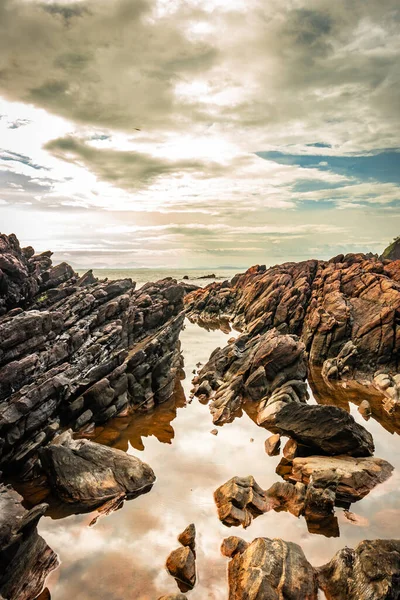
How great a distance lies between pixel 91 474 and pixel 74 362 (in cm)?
1200

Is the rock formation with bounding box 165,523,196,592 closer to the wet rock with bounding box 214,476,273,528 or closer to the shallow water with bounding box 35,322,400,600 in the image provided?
the shallow water with bounding box 35,322,400,600

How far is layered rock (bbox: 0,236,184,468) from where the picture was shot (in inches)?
906

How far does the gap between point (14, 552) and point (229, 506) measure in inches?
392

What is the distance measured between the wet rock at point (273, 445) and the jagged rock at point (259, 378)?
→ 4.31m

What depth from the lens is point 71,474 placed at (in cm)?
1872

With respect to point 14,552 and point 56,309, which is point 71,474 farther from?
point 56,309

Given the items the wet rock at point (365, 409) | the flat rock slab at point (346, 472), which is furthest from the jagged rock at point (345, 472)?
the wet rock at point (365, 409)

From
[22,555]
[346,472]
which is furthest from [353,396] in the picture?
[22,555]

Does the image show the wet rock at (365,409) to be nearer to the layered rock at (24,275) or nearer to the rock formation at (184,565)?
the rock formation at (184,565)

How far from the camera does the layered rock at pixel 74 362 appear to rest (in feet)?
75.5

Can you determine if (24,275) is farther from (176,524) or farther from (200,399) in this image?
(176,524)

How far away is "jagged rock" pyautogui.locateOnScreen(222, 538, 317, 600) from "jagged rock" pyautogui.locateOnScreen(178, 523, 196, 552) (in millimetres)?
1994

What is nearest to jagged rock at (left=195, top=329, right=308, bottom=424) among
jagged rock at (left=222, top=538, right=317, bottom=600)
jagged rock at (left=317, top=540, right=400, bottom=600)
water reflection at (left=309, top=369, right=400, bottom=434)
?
water reflection at (left=309, top=369, right=400, bottom=434)

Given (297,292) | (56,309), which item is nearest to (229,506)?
(56,309)
